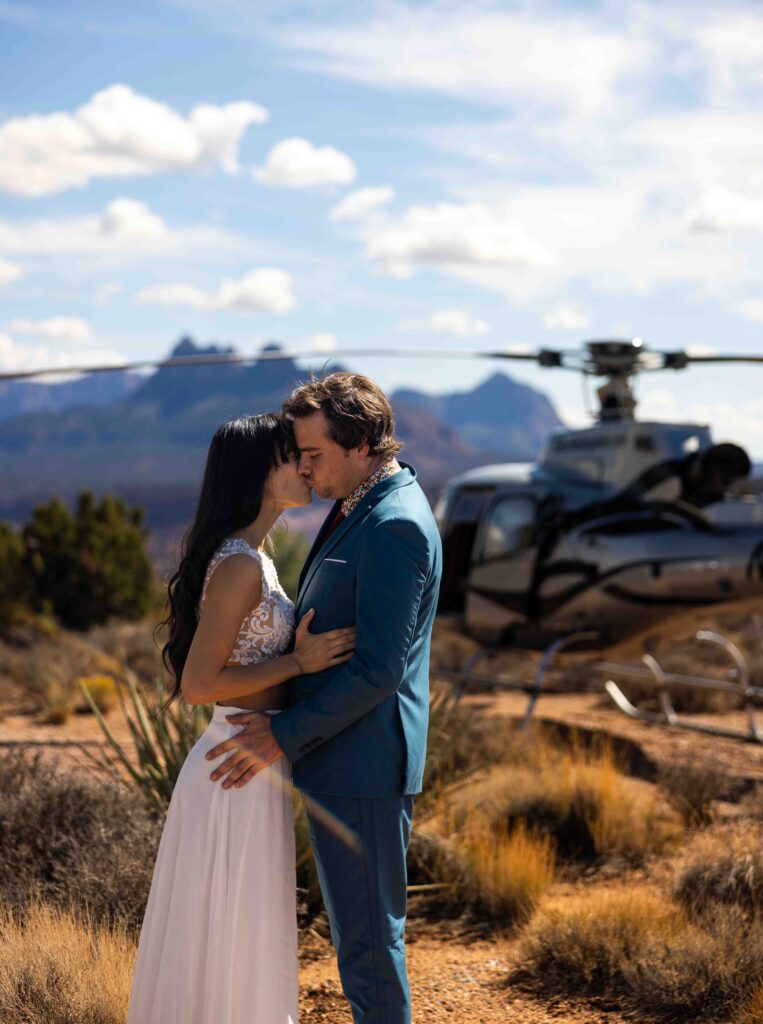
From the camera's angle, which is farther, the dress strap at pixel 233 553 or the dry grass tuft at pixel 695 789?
the dry grass tuft at pixel 695 789

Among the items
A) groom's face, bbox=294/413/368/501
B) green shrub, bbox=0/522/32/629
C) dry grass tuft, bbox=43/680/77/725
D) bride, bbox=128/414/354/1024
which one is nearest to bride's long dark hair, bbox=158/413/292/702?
bride, bbox=128/414/354/1024

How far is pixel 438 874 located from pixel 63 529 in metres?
15.5

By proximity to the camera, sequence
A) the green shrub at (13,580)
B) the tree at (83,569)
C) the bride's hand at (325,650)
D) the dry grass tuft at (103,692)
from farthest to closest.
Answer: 1. the tree at (83,569)
2. the green shrub at (13,580)
3. the dry grass tuft at (103,692)
4. the bride's hand at (325,650)

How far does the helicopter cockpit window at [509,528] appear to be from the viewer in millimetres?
9562

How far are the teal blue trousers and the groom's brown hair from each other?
3.18 ft

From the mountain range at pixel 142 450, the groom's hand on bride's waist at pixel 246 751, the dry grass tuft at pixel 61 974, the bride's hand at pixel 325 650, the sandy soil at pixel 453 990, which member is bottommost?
the sandy soil at pixel 453 990

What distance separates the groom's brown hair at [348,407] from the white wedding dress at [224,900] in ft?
1.40

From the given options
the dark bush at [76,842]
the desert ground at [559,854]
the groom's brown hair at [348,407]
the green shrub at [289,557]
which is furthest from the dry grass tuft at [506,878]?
the green shrub at [289,557]

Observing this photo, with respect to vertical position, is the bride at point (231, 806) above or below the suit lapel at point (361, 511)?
below

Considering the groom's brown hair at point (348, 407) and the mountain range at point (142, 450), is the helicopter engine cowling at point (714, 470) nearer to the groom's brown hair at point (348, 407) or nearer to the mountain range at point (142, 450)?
the groom's brown hair at point (348, 407)

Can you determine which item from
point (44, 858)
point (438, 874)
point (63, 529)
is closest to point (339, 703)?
point (44, 858)

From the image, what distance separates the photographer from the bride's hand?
303 centimetres

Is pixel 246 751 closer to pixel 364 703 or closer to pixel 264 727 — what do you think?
pixel 264 727

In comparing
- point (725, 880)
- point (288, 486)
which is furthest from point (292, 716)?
point (725, 880)
